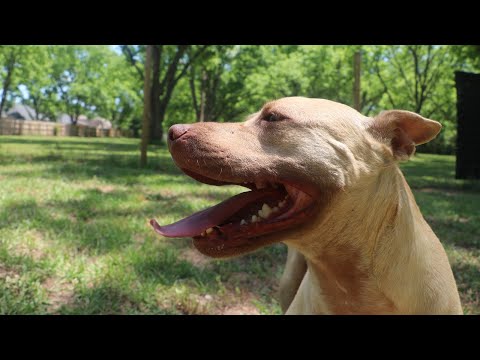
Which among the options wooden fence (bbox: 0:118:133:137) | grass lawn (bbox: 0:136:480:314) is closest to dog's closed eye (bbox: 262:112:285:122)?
grass lawn (bbox: 0:136:480:314)

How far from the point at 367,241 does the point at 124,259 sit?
2.59m

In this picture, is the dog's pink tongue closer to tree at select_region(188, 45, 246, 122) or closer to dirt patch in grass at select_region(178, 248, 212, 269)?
dirt patch in grass at select_region(178, 248, 212, 269)

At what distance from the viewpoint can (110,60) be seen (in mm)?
43156

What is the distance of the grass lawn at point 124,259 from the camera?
10.3 feet

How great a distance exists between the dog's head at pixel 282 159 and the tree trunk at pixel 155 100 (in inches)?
643

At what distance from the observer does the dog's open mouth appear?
6.01 feet

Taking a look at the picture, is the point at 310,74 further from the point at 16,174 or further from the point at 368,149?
the point at 368,149

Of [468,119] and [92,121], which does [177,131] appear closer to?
[468,119]

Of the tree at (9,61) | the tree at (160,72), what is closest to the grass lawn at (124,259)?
the tree at (160,72)

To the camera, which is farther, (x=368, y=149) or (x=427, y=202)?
(x=427, y=202)

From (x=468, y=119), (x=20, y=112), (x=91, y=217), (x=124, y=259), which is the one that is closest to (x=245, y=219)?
(x=124, y=259)

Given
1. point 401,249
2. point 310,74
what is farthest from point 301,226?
point 310,74
